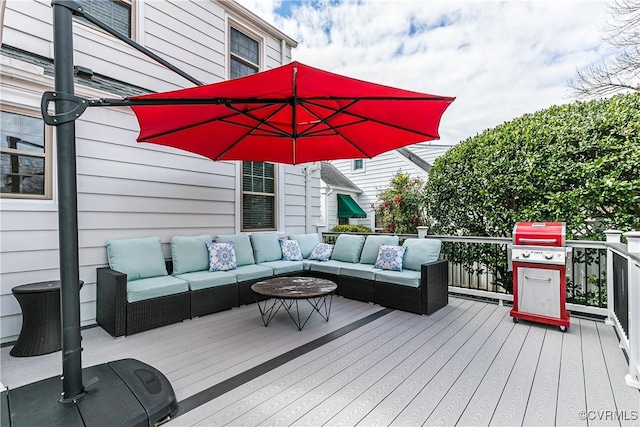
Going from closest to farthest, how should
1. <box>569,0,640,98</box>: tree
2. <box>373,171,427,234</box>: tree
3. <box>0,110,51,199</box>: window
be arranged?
1. <box>0,110,51,199</box>: window
2. <box>569,0,640,98</box>: tree
3. <box>373,171,427,234</box>: tree

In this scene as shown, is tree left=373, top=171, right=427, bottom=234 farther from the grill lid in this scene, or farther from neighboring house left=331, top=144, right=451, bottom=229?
the grill lid

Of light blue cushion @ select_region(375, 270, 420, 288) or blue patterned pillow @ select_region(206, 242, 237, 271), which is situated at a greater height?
blue patterned pillow @ select_region(206, 242, 237, 271)

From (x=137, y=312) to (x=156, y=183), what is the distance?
6.19ft

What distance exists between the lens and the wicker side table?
290cm

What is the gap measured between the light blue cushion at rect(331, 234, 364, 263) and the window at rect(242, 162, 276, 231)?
4.88 feet

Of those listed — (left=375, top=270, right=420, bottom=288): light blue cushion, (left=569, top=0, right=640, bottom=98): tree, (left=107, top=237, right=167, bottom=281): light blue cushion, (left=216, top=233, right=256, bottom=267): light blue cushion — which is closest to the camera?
(left=107, top=237, right=167, bottom=281): light blue cushion

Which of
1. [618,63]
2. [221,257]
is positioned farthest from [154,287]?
[618,63]

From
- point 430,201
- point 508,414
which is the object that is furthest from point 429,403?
point 430,201

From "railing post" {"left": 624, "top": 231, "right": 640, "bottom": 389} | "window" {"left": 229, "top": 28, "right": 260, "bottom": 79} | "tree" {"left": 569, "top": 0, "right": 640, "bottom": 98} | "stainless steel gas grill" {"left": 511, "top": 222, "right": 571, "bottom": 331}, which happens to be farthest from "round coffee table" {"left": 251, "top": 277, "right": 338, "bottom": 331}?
"tree" {"left": 569, "top": 0, "right": 640, "bottom": 98}

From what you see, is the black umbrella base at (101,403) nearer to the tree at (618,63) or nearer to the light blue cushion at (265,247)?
the light blue cushion at (265,247)

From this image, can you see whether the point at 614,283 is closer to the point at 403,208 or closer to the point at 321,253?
the point at 321,253

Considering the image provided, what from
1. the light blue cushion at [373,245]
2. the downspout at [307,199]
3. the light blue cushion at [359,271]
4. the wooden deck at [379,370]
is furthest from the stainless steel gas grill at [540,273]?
the downspout at [307,199]

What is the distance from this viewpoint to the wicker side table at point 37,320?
290cm

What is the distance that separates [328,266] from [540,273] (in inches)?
118
